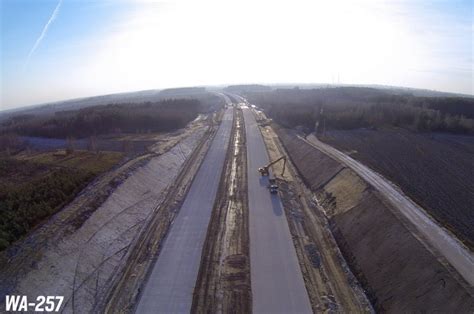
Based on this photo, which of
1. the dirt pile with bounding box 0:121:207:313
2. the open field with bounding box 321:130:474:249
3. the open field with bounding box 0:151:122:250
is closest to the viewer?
the dirt pile with bounding box 0:121:207:313

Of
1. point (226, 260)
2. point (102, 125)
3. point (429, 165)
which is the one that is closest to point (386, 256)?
point (226, 260)

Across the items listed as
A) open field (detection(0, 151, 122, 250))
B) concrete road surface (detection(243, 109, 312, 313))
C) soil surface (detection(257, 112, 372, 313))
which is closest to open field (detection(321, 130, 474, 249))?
soil surface (detection(257, 112, 372, 313))

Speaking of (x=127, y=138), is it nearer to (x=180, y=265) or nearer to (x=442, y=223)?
(x=180, y=265)

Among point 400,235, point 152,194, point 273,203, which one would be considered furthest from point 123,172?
point 400,235

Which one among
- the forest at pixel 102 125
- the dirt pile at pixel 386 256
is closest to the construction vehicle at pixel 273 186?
the dirt pile at pixel 386 256

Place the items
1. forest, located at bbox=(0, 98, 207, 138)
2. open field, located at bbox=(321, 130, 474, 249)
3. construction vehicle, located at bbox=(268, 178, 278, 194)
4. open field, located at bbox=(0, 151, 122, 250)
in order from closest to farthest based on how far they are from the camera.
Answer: open field, located at bbox=(0, 151, 122, 250) → open field, located at bbox=(321, 130, 474, 249) → construction vehicle, located at bbox=(268, 178, 278, 194) → forest, located at bbox=(0, 98, 207, 138)

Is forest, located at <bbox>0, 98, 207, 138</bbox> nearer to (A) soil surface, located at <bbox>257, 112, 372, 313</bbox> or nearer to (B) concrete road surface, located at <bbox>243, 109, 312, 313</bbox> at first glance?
(B) concrete road surface, located at <bbox>243, 109, 312, 313</bbox>

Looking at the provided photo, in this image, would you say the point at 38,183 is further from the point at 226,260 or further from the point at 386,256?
the point at 386,256
